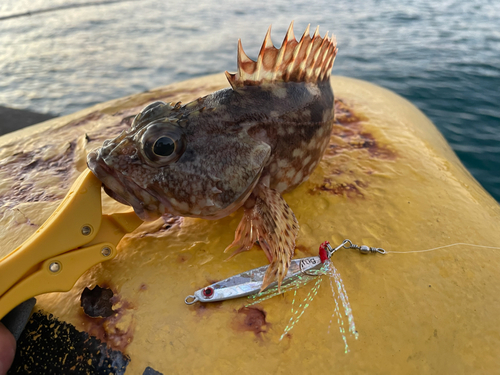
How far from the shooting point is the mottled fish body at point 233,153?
76.5 inches

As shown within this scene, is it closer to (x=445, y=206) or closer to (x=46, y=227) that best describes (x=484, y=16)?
(x=445, y=206)

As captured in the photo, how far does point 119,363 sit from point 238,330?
0.70m

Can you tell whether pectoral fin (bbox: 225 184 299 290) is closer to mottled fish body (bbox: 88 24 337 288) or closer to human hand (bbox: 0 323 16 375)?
mottled fish body (bbox: 88 24 337 288)

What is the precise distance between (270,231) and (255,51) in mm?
11132

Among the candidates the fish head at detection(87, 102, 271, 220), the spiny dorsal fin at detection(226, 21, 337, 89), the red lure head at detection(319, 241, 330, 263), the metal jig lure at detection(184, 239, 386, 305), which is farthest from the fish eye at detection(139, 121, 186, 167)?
the red lure head at detection(319, 241, 330, 263)

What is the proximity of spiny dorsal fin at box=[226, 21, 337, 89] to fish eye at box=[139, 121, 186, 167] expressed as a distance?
1.95 feet

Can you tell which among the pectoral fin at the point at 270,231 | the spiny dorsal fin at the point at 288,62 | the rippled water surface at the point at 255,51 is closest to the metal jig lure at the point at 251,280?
the pectoral fin at the point at 270,231

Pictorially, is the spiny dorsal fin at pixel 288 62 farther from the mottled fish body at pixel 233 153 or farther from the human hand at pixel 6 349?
the human hand at pixel 6 349

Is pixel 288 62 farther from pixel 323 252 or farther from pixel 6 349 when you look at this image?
pixel 6 349

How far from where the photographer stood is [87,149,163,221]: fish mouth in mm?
1932

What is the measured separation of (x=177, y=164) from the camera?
77.5 inches

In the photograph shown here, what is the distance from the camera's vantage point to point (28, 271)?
1724 mm

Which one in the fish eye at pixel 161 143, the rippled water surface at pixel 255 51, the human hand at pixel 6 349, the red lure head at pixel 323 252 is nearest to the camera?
the human hand at pixel 6 349

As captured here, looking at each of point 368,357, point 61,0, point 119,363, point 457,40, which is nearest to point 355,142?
point 368,357
